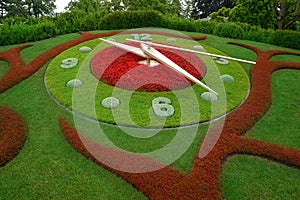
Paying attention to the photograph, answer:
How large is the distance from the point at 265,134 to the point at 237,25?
9.68 m

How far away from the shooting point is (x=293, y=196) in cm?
474

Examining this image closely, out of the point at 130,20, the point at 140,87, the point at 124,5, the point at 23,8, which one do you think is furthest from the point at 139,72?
the point at 23,8

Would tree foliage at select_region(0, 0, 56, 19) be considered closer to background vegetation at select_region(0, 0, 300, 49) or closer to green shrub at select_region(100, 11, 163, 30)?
background vegetation at select_region(0, 0, 300, 49)

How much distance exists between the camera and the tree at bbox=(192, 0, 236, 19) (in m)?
37.4

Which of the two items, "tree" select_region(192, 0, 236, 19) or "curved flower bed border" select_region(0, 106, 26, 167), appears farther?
"tree" select_region(192, 0, 236, 19)

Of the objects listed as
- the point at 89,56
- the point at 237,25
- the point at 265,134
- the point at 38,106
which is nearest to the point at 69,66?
the point at 89,56

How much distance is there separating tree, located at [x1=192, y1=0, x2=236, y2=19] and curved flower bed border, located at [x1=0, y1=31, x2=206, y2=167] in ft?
88.2

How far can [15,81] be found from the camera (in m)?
8.43

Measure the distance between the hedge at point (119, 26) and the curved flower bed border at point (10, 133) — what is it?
23.4 ft

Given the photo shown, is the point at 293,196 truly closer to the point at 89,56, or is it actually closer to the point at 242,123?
the point at 242,123

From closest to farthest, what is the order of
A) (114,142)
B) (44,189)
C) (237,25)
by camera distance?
(44,189)
(114,142)
(237,25)

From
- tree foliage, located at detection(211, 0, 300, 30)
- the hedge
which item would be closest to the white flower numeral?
the hedge

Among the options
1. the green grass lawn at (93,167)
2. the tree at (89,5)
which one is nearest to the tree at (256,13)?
the tree at (89,5)

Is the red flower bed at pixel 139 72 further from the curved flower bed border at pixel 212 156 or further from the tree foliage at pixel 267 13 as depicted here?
the tree foliage at pixel 267 13
